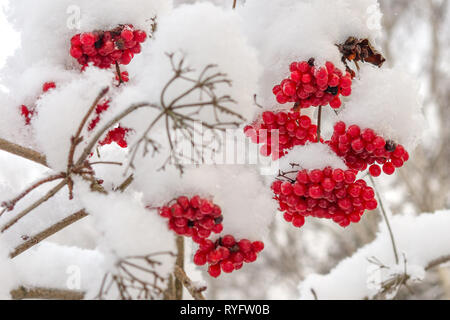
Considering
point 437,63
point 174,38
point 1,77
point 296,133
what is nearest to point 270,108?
point 296,133

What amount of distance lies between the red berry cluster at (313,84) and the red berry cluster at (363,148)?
89mm

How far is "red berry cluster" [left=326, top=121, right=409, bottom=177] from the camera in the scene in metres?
0.97

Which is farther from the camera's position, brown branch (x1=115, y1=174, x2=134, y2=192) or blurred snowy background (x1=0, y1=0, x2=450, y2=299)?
blurred snowy background (x1=0, y1=0, x2=450, y2=299)

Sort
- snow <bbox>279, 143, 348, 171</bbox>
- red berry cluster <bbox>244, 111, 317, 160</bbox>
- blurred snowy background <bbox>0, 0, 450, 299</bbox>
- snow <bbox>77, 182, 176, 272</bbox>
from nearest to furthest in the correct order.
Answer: snow <bbox>77, 182, 176, 272</bbox> → snow <bbox>279, 143, 348, 171</bbox> → red berry cluster <bbox>244, 111, 317, 160</bbox> → blurred snowy background <bbox>0, 0, 450, 299</bbox>

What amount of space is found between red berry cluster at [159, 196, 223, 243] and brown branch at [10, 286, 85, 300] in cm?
28

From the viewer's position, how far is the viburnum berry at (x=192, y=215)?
0.73m

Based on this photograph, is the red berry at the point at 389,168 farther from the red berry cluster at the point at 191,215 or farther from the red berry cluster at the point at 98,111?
the red berry cluster at the point at 98,111

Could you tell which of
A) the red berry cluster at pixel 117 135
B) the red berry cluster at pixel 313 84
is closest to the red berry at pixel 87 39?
the red berry cluster at pixel 117 135

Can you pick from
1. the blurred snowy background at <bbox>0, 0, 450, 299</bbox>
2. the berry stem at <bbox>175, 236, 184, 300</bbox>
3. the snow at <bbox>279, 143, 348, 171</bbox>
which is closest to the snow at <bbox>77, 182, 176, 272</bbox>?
the berry stem at <bbox>175, 236, 184, 300</bbox>

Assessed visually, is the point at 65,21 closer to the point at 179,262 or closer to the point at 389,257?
the point at 179,262

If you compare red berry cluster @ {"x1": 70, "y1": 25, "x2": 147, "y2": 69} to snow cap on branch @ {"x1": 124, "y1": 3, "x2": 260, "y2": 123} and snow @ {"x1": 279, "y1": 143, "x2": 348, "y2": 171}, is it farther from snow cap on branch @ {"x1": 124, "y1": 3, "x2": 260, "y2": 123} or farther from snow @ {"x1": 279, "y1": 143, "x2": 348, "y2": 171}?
snow @ {"x1": 279, "y1": 143, "x2": 348, "y2": 171}

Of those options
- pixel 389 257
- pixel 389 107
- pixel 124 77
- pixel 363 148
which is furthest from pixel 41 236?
pixel 389 257
